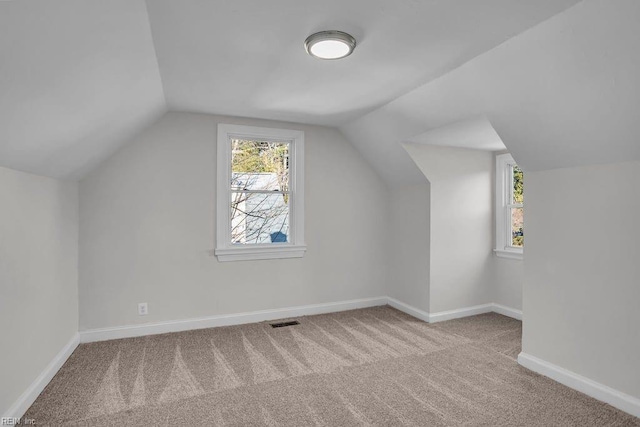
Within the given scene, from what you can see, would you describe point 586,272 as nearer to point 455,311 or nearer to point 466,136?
point 466,136

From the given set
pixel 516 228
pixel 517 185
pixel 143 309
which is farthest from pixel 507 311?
pixel 143 309

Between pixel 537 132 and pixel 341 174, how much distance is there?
2241mm

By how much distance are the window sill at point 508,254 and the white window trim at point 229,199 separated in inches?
91.5

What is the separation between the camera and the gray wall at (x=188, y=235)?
135 inches

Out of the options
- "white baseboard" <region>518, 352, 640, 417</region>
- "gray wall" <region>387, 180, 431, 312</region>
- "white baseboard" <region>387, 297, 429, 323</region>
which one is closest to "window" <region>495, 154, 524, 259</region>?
"gray wall" <region>387, 180, 431, 312</region>

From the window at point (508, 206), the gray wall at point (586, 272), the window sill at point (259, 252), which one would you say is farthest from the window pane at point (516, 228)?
the window sill at point (259, 252)

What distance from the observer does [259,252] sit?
13.1 ft

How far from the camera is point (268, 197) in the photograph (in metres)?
4.14

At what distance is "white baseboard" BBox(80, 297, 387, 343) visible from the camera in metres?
3.42

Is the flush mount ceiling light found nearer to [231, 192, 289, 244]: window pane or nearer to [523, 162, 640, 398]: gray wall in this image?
[523, 162, 640, 398]: gray wall

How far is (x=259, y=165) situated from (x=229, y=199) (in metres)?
0.53

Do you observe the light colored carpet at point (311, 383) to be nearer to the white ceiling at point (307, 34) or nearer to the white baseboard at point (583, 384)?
the white baseboard at point (583, 384)

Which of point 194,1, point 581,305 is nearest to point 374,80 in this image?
point 194,1

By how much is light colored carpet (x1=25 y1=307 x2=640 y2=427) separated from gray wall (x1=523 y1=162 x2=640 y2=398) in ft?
0.87
